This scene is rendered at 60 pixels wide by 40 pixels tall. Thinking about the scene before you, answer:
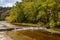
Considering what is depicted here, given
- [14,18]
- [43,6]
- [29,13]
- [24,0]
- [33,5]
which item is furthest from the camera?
[24,0]

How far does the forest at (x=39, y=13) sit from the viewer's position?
30.0 m

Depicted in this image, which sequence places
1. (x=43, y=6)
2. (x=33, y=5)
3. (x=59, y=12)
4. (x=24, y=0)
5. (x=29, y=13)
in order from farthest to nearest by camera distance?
(x=24, y=0) < (x=29, y=13) < (x=33, y=5) < (x=43, y=6) < (x=59, y=12)

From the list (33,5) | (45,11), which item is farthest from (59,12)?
(33,5)

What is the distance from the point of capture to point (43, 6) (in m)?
32.0

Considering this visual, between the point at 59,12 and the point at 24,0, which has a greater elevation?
the point at 24,0

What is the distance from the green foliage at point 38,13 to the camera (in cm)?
3009

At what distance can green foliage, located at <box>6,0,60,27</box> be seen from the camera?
30.1 metres

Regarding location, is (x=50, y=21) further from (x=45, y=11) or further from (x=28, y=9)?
(x=28, y=9)

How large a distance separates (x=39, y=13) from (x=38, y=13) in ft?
7.09

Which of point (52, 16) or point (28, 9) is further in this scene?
point (28, 9)

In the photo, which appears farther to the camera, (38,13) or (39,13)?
(38,13)

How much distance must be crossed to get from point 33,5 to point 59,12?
34.8ft

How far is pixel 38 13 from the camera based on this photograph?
123 feet

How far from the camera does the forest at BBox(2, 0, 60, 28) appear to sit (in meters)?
30.0
